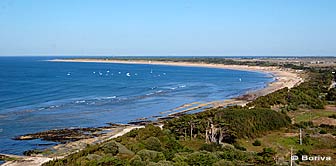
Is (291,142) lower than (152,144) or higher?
lower

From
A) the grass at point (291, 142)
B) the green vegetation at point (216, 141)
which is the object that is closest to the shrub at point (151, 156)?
the green vegetation at point (216, 141)

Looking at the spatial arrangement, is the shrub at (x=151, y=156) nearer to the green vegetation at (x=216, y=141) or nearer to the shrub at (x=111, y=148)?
the green vegetation at (x=216, y=141)

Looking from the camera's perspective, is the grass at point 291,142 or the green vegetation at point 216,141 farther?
the grass at point 291,142

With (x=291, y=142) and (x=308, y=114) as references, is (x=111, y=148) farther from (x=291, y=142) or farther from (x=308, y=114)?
(x=308, y=114)

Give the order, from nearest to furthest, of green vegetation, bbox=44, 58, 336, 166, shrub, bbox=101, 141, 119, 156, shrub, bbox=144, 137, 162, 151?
green vegetation, bbox=44, 58, 336, 166 < shrub, bbox=101, 141, 119, 156 < shrub, bbox=144, 137, 162, 151

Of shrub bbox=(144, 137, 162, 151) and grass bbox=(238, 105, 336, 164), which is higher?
shrub bbox=(144, 137, 162, 151)

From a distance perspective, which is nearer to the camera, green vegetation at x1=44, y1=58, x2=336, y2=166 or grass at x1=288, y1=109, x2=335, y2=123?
green vegetation at x1=44, y1=58, x2=336, y2=166

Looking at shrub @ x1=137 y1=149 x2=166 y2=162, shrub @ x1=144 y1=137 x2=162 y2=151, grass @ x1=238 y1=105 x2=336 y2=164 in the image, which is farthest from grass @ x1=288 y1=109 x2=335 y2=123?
shrub @ x1=137 y1=149 x2=166 y2=162

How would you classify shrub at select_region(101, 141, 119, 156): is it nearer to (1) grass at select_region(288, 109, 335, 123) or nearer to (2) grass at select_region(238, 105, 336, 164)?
(2) grass at select_region(238, 105, 336, 164)

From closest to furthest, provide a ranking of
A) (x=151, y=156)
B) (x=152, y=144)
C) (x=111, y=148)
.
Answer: (x=151, y=156)
(x=111, y=148)
(x=152, y=144)

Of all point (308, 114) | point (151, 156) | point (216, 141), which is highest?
point (151, 156)

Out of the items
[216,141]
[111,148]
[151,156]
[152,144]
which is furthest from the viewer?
[216,141]

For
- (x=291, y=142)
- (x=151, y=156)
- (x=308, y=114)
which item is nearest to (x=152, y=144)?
(x=151, y=156)
